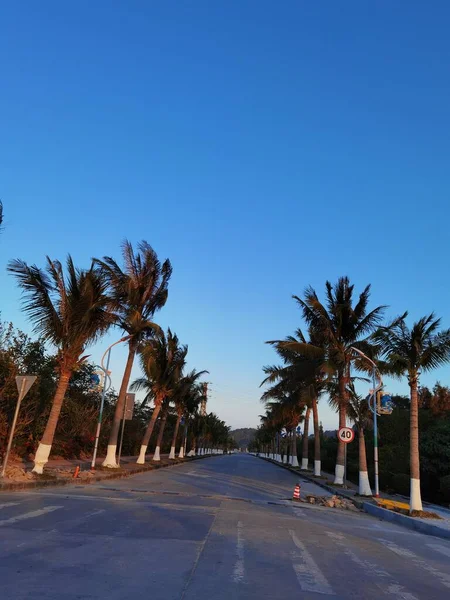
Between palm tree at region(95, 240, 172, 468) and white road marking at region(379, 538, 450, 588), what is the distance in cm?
1767

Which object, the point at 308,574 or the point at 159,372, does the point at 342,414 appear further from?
the point at 308,574

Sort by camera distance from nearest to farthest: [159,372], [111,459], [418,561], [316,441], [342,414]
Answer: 1. [418,561]
2. [111,459]
3. [342,414]
4. [159,372]
5. [316,441]

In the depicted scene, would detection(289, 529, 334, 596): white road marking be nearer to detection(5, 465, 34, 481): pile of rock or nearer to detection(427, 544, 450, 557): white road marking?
detection(427, 544, 450, 557): white road marking

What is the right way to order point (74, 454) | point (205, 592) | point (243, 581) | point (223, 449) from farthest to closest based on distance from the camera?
1. point (223, 449)
2. point (74, 454)
3. point (243, 581)
4. point (205, 592)

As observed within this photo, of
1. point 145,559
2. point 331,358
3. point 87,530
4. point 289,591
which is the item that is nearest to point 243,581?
point 289,591

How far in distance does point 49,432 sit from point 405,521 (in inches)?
490

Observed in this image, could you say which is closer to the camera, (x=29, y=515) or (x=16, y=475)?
(x=29, y=515)

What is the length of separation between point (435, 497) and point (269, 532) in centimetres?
2395

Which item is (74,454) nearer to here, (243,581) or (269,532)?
(269,532)

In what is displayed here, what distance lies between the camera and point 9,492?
14.0 meters

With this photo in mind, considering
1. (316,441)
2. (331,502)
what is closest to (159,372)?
(316,441)

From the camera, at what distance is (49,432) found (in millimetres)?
18844

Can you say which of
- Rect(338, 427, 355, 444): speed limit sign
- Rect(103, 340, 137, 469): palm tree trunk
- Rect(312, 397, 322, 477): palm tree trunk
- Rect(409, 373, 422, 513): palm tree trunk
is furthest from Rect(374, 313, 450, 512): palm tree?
Rect(312, 397, 322, 477): palm tree trunk

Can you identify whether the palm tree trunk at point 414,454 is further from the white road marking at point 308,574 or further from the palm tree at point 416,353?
the white road marking at point 308,574
